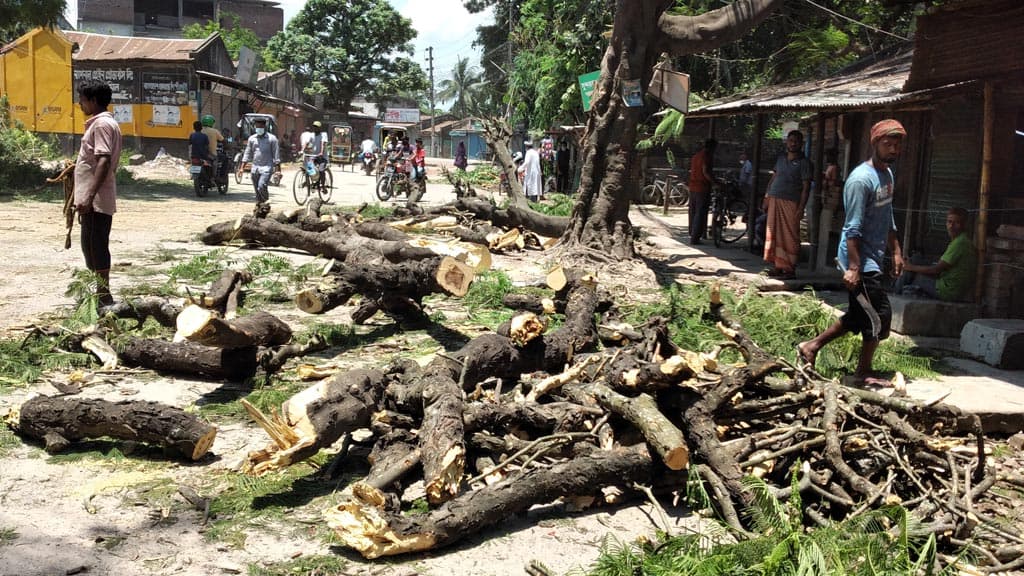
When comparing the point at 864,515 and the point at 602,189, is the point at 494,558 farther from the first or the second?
the point at 602,189

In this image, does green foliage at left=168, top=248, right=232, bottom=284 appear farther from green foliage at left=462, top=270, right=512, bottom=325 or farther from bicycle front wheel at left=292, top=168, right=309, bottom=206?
bicycle front wheel at left=292, top=168, right=309, bottom=206

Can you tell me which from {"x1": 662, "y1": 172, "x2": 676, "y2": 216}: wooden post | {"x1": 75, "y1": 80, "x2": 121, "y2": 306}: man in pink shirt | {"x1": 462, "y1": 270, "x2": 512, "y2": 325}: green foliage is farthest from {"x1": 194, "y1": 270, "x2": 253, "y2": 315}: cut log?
{"x1": 662, "y1": 172, "x2": 676, "y2": 216}: wooden post

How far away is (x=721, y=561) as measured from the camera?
325cm

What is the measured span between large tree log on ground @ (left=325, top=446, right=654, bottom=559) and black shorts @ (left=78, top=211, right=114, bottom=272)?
15.4 feet

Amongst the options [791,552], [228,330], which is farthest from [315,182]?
[791,552]

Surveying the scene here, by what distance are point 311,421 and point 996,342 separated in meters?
5.38

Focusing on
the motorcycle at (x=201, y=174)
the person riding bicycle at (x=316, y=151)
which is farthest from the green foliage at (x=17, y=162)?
the person riding bicycle at (x=316, y=151)

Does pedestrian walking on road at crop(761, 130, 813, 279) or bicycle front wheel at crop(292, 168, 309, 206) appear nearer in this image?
pedestrian walking on road at crop(761, 130, 813, 279)

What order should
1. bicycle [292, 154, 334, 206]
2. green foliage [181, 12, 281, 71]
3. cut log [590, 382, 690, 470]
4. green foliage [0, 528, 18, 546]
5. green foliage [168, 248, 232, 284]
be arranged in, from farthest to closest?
green foliage [181, 12, 281, 71] → bicycle [292, 154, 334, 206] → green foliage [168, 248, 232, 284] → cut log [590, 382, 690, 470] → green foliage [0, 528, 18, 546]

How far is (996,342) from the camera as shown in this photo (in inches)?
267

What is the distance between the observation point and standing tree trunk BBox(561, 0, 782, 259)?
1150 centimetres

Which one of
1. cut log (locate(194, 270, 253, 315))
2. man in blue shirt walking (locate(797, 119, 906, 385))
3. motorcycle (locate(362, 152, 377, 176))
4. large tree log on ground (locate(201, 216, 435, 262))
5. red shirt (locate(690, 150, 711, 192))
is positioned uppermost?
motorcycle (locate(362, 152, 377, 176))

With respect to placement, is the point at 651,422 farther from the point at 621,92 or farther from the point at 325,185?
the point at 325,185

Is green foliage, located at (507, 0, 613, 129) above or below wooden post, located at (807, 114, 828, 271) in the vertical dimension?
above
